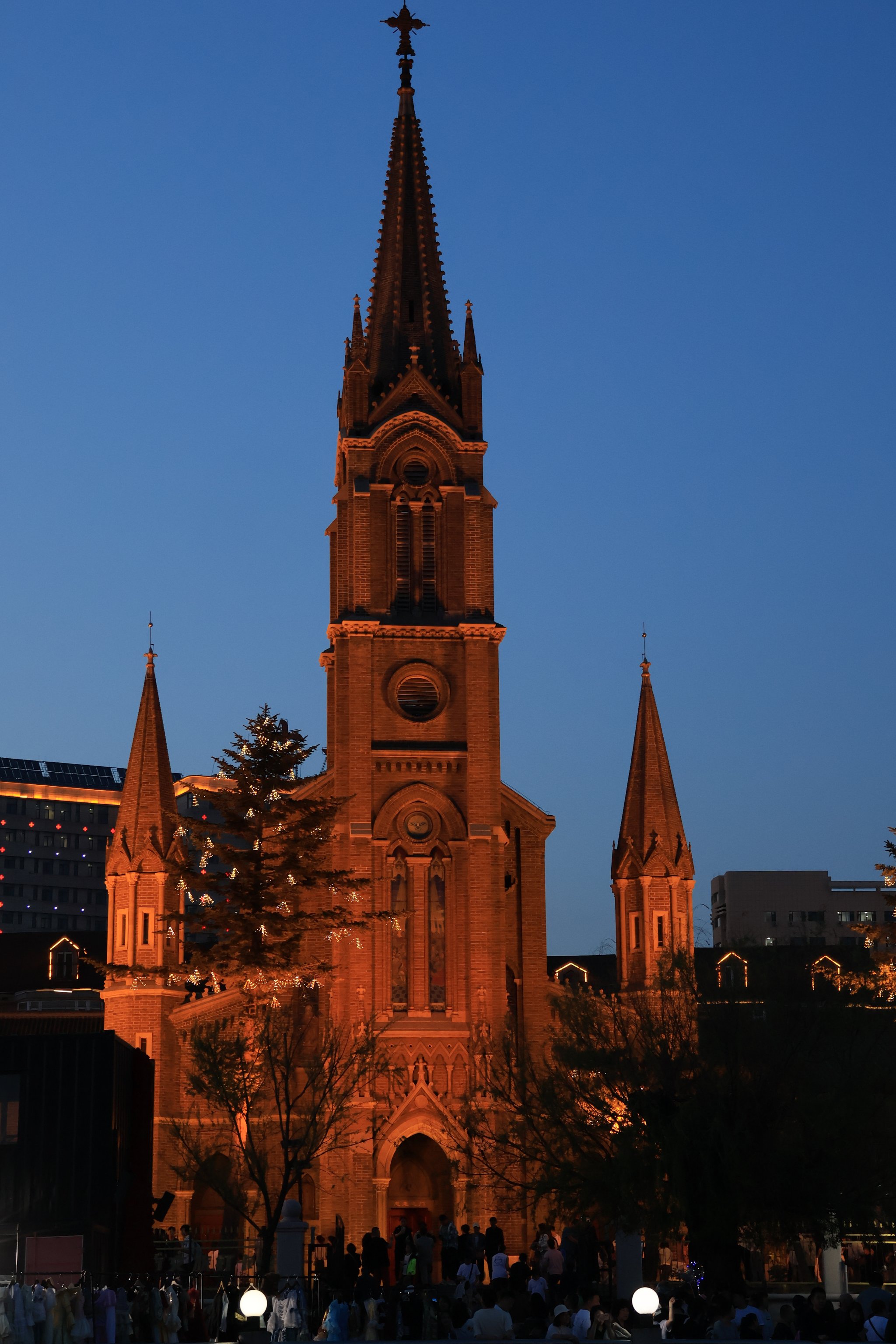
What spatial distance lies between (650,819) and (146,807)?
17213 mm

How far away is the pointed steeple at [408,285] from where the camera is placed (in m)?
67.9

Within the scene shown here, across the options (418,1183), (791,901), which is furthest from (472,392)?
(791,901)

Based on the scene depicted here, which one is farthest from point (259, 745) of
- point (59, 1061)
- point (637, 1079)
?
point (637, 1079)

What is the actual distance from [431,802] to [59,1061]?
71.7 ft

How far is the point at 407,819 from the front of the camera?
62.6 metres

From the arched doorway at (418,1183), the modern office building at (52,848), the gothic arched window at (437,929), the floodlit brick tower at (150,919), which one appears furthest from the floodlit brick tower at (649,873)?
the modern office building at (52,848)

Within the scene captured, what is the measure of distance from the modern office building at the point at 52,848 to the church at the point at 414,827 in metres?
104

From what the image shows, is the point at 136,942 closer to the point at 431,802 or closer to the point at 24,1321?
the point at 431,802

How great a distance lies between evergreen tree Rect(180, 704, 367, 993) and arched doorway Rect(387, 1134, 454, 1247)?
310 inches

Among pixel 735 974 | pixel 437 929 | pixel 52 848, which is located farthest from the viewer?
pixel 52 848

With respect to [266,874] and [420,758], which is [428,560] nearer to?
[420,758]

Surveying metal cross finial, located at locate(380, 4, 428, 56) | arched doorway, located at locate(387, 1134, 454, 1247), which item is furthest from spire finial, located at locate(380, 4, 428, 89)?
arched doorway, located at locate(387, 1134, 454, 1247)

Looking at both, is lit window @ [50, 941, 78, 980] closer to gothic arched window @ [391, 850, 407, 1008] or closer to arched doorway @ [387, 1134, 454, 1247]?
gothic arched window @ [391, 850, 407, 1008]

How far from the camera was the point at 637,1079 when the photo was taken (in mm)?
41344
